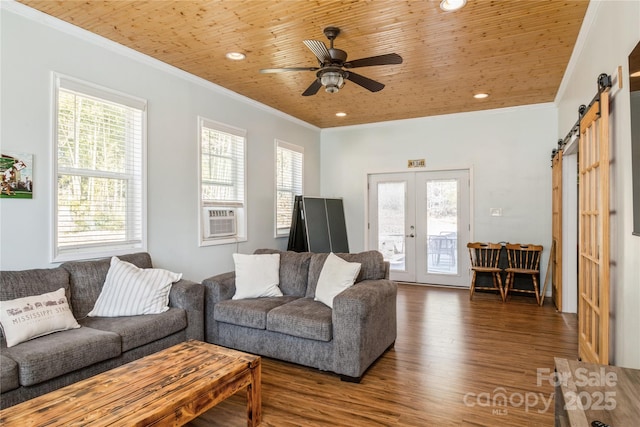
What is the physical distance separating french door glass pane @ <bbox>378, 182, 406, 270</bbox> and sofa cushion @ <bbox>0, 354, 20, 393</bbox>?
A: 5361mm

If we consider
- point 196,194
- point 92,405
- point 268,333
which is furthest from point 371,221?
point 92,405

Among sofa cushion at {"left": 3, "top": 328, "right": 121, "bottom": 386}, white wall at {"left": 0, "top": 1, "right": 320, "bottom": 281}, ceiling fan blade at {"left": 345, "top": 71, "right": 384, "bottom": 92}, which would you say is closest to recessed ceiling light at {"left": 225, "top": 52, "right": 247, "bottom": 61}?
white wall at {"left": 0, "top": 1, "right": 320, "bottom": 281}

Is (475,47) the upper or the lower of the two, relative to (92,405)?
upper

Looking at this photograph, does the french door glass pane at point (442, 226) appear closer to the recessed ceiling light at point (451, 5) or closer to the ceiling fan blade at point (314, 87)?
the ceiling fan blade at point (314, 87)

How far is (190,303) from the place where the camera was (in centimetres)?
319

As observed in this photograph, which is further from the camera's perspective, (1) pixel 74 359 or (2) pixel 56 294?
(2) pixel 56 294

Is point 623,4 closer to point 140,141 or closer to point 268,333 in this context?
point 268,333

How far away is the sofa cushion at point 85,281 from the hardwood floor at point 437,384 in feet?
4.48

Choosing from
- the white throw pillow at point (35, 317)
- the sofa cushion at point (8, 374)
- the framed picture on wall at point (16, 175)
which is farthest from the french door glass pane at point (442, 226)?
the sofa cushion at point (8, 374)

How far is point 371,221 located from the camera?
6832 millimetres

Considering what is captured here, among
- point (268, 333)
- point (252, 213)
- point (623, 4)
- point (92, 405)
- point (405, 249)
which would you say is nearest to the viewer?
point (92, 405)

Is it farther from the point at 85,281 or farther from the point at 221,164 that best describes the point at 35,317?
the point at 221,164

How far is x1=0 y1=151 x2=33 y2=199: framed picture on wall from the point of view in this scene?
270cm

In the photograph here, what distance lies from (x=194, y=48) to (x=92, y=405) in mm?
3123
